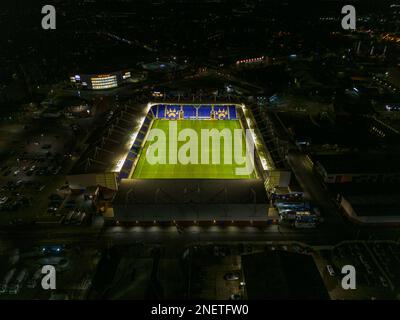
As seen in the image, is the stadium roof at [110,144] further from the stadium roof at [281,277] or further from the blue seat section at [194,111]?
the stadium roof at [281,277]

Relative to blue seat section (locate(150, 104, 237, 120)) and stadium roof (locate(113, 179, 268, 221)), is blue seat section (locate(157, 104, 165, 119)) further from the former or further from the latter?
stadium roof (locate(113, 179, 268, 221))

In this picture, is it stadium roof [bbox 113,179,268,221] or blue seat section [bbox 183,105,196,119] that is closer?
stadium roof [bbox 113,179,268,221]

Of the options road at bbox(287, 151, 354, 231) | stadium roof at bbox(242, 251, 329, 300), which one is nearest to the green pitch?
road at bbox(287, 151, 354, 231)

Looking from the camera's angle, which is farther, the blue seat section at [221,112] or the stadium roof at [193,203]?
the blue seat section at [221,112]

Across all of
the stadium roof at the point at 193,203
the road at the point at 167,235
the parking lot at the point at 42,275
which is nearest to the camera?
the parking lot at the point at 42,275

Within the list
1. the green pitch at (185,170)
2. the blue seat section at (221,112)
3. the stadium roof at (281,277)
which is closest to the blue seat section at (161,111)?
the blue seat section at (221,112)

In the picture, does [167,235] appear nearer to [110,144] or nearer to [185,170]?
[185,170]

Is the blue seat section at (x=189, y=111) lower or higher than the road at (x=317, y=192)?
higher
